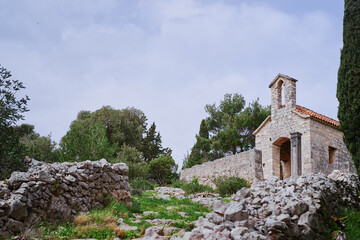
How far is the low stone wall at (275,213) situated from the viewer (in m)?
6.42

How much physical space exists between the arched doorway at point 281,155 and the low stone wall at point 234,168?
36.7 inches

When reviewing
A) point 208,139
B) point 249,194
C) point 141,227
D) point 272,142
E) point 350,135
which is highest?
point 208,139

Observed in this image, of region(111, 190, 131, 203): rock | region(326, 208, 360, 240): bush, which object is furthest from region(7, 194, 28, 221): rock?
region(326, 208, 360, 240): bush

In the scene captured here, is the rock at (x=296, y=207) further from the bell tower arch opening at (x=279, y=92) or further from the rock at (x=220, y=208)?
the bell tower arch opening at (x=279, y=92)

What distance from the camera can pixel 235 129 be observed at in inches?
1420

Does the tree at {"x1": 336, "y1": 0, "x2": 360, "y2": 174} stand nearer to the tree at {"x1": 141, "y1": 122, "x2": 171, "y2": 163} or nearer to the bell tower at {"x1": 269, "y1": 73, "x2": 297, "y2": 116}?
the bell tower at {"x1": 269, "y1": 73, "x2": 297, "y2": 116}

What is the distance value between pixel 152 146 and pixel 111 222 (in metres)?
28.9

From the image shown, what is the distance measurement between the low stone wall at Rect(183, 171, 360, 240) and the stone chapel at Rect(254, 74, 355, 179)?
871 centimetres

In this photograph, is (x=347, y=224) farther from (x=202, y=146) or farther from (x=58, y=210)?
(x=202, y=146)

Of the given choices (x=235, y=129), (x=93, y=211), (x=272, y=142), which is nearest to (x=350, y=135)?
(x=93, y=211)

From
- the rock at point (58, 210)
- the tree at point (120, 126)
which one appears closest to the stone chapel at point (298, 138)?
the rock at point (58, 210)

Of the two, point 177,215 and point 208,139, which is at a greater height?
point 208,139

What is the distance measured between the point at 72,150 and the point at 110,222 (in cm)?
1130

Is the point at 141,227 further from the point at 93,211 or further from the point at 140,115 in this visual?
the point at 140,115
